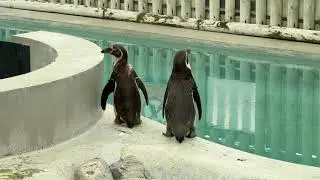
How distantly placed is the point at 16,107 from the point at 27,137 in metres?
0.29

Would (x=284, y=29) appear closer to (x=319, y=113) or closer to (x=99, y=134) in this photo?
(x=319, y=113)

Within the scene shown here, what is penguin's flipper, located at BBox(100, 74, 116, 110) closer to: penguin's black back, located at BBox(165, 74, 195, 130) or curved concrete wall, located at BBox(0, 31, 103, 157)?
curved concrete wall, located at BBox(0, 31, 103, 157)

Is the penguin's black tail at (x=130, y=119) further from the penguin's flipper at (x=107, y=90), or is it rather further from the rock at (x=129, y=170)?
the rock at (x=129, y=170)

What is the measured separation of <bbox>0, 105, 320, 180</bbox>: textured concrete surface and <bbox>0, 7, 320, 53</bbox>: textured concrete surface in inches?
255

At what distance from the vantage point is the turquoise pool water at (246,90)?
25.1 ft

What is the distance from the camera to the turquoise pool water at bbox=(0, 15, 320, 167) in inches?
302

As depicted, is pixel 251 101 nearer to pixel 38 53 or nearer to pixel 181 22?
pixel 38 53

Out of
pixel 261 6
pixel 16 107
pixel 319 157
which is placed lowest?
pixel 319 157

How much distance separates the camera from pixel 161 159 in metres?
5.97

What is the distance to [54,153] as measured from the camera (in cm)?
604

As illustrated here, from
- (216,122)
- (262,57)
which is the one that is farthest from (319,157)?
(262,57)

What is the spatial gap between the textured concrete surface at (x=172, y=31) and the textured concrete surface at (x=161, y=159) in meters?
6.47

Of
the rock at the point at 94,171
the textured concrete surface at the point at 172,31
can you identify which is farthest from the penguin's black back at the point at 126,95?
the textured concrete surface at the point at 172,31

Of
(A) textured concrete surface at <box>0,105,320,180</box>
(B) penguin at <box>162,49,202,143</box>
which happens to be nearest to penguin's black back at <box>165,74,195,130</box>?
(B) penguin at <box>162,49,202,143</box>
